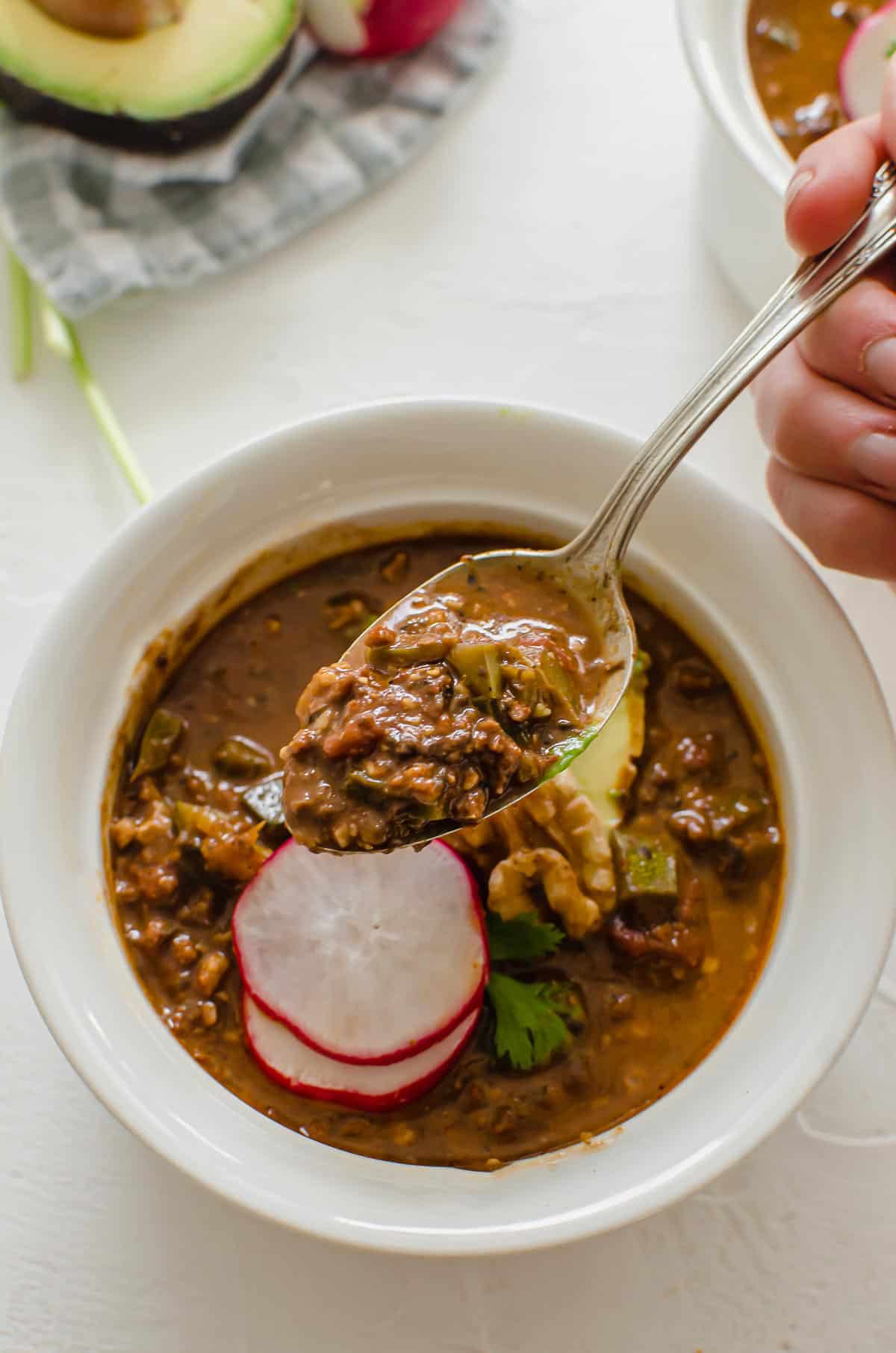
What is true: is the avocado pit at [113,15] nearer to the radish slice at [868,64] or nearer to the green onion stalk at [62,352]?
the green onion stalk at [62,352]

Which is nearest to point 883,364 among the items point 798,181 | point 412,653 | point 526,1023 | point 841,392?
point 841,392

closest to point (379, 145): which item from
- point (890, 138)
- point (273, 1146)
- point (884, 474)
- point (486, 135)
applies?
point (486, 135)

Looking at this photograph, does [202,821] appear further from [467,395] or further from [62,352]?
[62,352]

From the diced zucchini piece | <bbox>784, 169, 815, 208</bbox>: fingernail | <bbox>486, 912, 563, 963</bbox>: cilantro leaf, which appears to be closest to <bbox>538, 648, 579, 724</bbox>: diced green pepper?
the diced zucchini piece

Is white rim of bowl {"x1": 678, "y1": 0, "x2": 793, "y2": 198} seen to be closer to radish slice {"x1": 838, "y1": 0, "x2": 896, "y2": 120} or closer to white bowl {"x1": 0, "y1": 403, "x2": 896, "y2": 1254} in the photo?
radish slice {"x1": 838, "y1": 0, "x2": 896, "y2": 120}

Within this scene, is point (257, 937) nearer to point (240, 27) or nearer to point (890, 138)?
point (890, 138)
